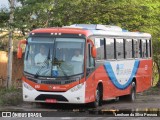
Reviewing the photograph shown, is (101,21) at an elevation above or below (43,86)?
above

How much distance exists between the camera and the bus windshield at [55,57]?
713 inches

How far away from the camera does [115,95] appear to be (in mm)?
22125

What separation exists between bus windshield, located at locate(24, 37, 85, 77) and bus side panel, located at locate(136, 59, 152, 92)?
278 inches

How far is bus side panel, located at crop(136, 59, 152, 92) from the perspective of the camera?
24953 mm

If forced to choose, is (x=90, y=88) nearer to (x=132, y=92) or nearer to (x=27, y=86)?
(x=27, y=86)

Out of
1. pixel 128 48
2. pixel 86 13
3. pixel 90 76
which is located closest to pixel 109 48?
pixel 128 48

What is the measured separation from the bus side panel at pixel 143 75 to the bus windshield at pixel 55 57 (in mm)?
7066

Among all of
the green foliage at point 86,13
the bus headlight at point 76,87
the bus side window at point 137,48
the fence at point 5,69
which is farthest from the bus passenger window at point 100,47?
the fence at point 5,69

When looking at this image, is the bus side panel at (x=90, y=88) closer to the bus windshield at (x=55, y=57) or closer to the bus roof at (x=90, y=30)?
the bus windshield at (x=55, y=57)

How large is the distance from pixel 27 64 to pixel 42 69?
24.8 inches

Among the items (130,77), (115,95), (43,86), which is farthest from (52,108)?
(130,77)

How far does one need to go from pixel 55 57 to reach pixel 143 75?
8497mm

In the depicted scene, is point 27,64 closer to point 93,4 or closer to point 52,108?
point 52,108

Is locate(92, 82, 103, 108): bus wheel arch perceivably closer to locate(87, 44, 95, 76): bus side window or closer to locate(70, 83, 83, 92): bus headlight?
locate(87, 44, 95, 76): bus side window
